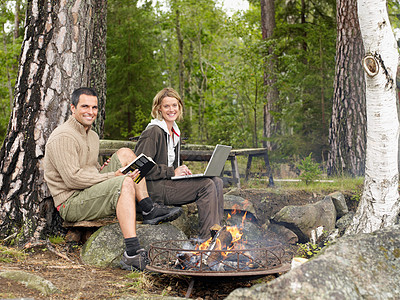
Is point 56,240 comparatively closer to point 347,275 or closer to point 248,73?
point 347,275

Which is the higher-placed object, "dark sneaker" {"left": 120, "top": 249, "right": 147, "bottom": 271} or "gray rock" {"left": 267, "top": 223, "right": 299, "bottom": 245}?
"dark sneaker" {"left": 120, "top": 249, "right": 147, "bottom": 271}

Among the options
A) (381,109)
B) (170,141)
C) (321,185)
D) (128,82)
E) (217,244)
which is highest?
(128,82)

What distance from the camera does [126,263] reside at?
410cm

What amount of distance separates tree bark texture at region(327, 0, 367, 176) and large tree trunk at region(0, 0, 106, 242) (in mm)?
4459

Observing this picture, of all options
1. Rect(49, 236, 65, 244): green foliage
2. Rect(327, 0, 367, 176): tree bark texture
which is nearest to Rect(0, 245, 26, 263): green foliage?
Rect(49, 236, 65, 244): green foliage

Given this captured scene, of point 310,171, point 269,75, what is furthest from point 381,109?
point 269,75

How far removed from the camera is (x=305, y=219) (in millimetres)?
5652

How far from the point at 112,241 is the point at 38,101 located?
1.73m

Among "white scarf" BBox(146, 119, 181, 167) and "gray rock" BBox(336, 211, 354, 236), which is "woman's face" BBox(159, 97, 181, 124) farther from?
"gray rock" BBox(336, 211, 354, 236)

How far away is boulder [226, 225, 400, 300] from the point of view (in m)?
2.21

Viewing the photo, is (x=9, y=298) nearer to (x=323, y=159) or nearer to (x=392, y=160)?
(x=392, y=160)

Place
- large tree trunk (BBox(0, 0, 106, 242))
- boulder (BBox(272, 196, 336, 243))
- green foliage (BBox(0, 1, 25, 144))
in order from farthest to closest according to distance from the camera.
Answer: green foliage (BBox(0, 1, 25, 144)) → boulder (BBox(272, 196, 336, 243)) → large tree trunk (BBox(0, 0, 106, 242))

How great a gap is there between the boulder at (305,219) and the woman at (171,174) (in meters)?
1.42

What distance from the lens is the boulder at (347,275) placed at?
2213 mm
